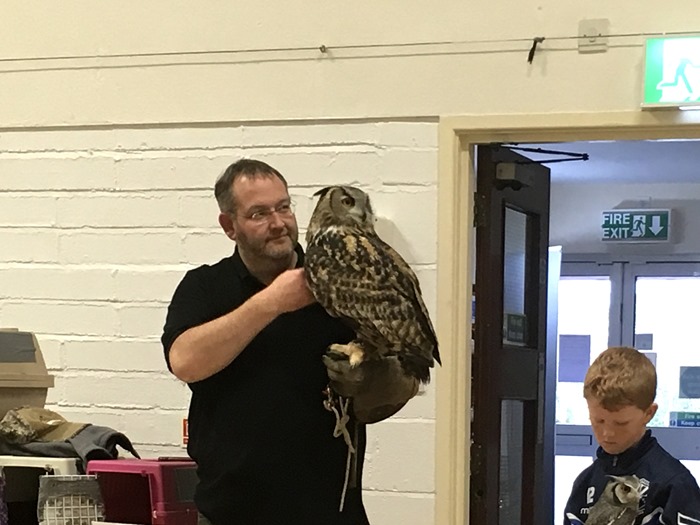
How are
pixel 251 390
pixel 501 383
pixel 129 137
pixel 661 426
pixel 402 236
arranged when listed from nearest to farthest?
pixel 251 390 < pixel 402 236 < pixel 129 137 < pixel 501 383 < pixel 661 426

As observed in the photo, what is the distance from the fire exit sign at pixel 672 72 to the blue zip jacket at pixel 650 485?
0.83 metres

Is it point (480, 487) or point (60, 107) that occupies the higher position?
point (60, 107)

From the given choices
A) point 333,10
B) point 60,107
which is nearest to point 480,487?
point 333,10

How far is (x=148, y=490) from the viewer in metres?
2.32

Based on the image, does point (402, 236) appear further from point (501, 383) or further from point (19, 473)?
point (19, 473)

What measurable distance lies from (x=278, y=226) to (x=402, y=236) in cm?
83

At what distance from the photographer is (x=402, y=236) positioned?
263cm

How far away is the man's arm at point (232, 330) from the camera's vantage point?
1.66m

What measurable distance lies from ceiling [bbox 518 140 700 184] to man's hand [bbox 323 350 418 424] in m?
2.42

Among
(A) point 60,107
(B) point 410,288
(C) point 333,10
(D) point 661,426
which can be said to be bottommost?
(D) point 661,426

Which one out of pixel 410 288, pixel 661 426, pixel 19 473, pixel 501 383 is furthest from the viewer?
pixel 661 426

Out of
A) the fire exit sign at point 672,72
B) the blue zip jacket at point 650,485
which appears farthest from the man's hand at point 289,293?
the fire exit sign at point 672,72

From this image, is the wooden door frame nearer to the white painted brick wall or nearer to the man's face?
the white painted brick wall

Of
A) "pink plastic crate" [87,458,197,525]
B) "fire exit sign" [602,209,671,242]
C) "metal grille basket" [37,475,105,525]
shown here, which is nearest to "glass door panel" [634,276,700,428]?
"fire exit sign" [602,209,671,242]
